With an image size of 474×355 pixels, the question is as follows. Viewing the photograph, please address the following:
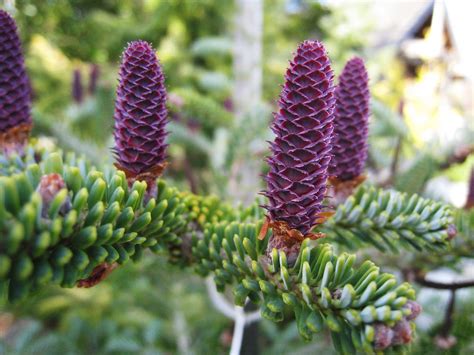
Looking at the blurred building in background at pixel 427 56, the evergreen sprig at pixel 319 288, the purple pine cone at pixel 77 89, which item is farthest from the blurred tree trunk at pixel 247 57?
the blurred building in background at pixel 427 56

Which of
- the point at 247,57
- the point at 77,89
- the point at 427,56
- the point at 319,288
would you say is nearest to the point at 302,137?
the point at 319,288

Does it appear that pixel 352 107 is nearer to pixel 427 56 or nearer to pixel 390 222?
pixel 390 222

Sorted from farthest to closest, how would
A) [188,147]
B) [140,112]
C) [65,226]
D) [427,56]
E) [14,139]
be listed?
[427,56], [188,147], [14,139], [140,112], [65,226]

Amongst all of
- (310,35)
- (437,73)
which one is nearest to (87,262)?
(310,35)

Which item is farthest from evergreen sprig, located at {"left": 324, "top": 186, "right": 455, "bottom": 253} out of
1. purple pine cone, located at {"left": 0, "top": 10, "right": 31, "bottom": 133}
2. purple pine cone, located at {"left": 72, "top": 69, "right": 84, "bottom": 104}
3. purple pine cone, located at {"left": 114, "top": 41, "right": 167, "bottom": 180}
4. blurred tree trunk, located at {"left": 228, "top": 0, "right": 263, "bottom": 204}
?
purple pine cone, located at {"left": 72, "top": 69, "right": 84, "bottom": 104}

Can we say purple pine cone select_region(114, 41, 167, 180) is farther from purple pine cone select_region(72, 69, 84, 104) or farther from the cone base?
purple pine cone select_region(72, 69, 84, 104)
